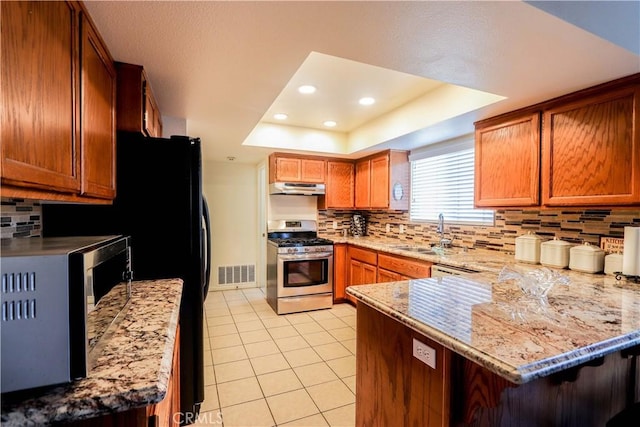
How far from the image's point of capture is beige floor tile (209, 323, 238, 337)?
3.25 m

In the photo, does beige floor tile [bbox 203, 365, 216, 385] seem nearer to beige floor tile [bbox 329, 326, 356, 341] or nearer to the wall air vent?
beige floor tile [bbox 329, 326, 356, 341]

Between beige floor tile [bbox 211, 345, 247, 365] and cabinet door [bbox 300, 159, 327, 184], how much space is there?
90.0 inches

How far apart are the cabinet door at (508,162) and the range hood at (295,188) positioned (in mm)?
2135

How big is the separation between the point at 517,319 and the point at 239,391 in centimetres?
193

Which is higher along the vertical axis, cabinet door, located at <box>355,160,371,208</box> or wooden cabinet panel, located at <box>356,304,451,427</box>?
cabinet door, located at <box>355,160,371,208</box>

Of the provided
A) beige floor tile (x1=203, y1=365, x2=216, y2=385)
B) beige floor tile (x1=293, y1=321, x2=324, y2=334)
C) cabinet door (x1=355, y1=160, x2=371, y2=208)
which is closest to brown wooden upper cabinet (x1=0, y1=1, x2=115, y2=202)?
beige floor tile (x1=203, y1=365, x2=216, y2=385)

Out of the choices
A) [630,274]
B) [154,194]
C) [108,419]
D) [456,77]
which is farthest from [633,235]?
[154,194]

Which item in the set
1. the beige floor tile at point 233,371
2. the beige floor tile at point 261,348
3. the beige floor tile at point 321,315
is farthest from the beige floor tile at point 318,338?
the beige floor tile at point 233,371

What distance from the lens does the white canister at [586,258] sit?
2.03 m

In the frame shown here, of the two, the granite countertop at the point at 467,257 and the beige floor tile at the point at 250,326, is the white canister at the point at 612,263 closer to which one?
the granite countertop at the point at 467,257

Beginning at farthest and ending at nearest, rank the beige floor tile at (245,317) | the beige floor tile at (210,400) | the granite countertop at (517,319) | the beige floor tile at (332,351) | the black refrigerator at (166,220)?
the beige floor tile at (245,317), the beige floor tile at (332,351), the beige floor tile at (210,400), the black refrigerator at (166,220), the granite countertop at (517,319)

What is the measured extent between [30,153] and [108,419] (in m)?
0.74

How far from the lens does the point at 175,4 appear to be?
3.95ft

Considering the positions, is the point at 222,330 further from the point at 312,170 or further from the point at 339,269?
the point at 312,170
